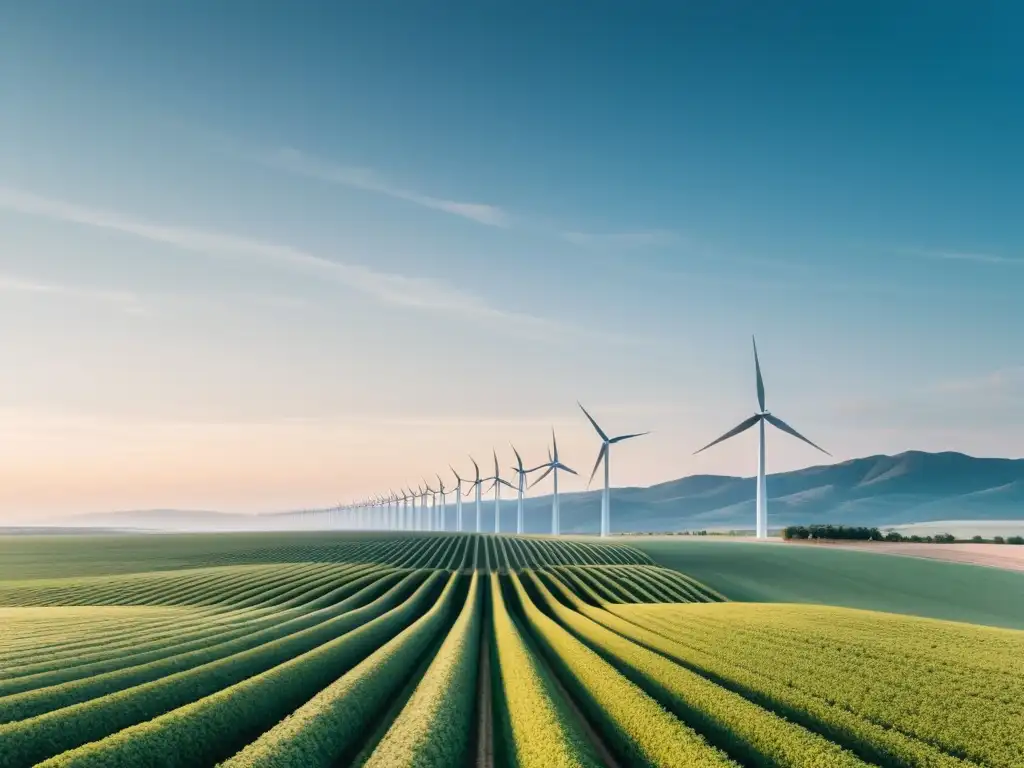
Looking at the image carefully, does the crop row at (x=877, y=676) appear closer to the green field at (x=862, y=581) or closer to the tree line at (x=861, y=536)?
the green field at (x=862, y=581)

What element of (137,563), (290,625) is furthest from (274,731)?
(137,563)

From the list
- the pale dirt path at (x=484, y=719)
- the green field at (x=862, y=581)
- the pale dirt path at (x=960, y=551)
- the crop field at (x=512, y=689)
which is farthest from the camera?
the pale dirt path at (x=960, y=551)

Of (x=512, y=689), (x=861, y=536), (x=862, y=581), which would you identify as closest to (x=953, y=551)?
(x=861, y=536)

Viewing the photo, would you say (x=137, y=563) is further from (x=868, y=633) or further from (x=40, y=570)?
(x=868, y=633)

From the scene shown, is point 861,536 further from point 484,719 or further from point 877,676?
point 484,719

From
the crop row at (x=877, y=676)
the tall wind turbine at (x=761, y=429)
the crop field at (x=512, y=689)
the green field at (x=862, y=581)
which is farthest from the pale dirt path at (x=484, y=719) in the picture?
the tall wind turbine at (x=761, y=429)

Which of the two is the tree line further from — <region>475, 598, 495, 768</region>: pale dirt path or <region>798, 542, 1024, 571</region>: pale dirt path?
<region>475, 598, 495, 768</region>: pale dirt path
